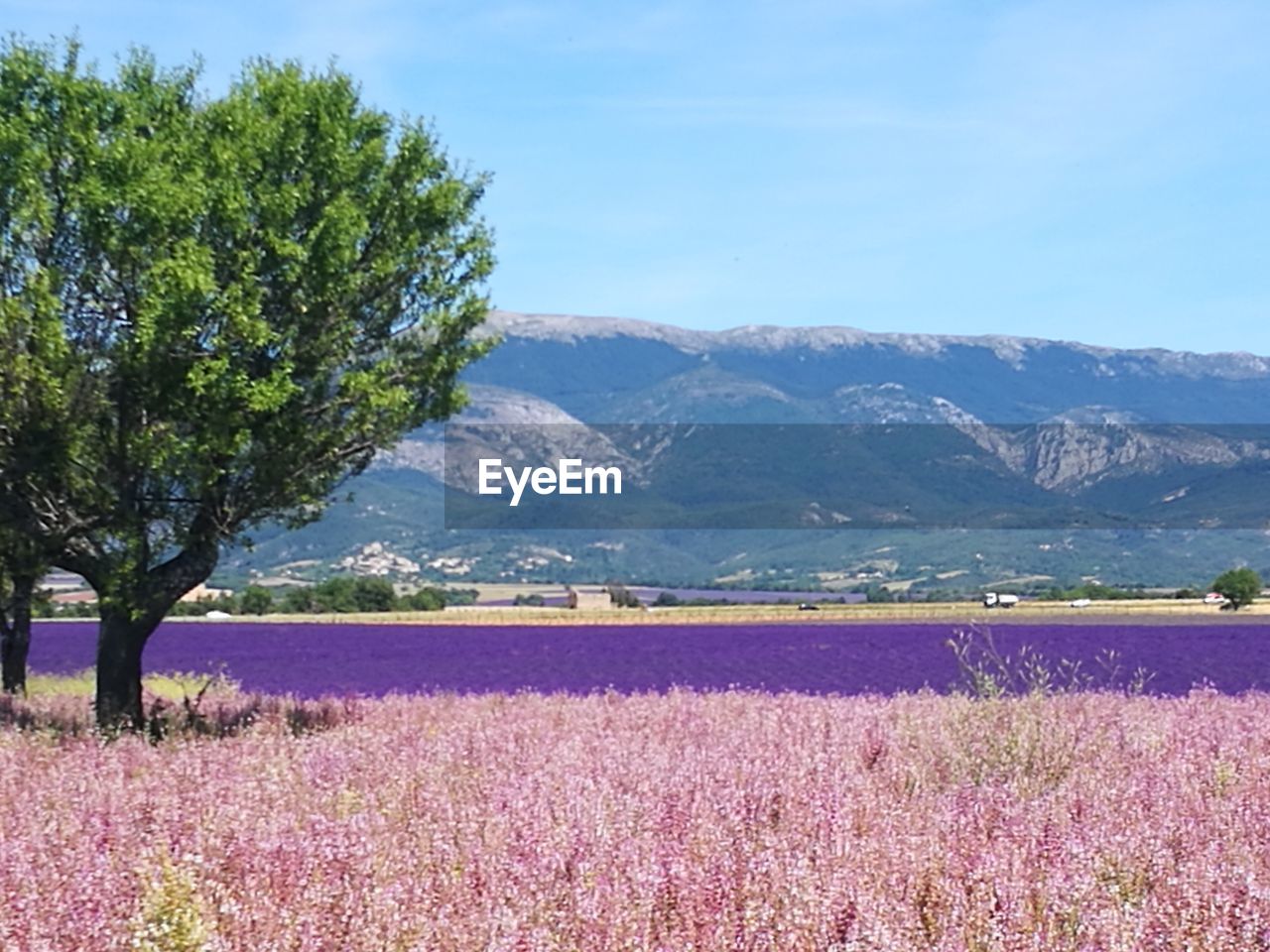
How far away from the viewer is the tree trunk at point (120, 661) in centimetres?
1320

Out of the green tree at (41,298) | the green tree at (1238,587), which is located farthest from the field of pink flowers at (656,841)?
the green tree at (1238,587)

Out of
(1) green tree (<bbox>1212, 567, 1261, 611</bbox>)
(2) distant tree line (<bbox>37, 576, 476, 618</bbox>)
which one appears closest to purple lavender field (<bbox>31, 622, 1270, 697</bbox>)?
(2) distant tree line (<bbox>37, 576, 476, 618</bbox>)

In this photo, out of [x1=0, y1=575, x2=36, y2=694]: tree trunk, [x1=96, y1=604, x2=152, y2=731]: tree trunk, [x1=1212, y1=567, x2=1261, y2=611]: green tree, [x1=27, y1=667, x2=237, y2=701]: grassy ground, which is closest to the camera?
[x1=96, y1=604, x2=152, y2=731]: tree trunk

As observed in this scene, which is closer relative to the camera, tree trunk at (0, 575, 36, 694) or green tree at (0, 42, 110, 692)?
green tree at (0, 42, 110, 692)

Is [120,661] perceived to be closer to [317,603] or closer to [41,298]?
[41,298]

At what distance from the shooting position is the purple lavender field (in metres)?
21.9

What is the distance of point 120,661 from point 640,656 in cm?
1702

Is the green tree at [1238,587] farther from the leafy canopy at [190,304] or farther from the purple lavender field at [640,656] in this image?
the leafy canopy at [190,304]

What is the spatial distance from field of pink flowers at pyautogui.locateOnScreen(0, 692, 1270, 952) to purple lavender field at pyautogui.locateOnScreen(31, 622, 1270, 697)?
23.9 ft

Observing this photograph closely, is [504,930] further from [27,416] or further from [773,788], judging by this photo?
[27,416]

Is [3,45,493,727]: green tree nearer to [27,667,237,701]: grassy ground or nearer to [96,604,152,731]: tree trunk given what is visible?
[96,604,152,731]: tree trunk

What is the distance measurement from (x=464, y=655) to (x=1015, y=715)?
882 inches

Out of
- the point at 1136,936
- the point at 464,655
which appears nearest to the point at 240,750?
the point at 1136,936

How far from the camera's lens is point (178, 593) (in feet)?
42.7
